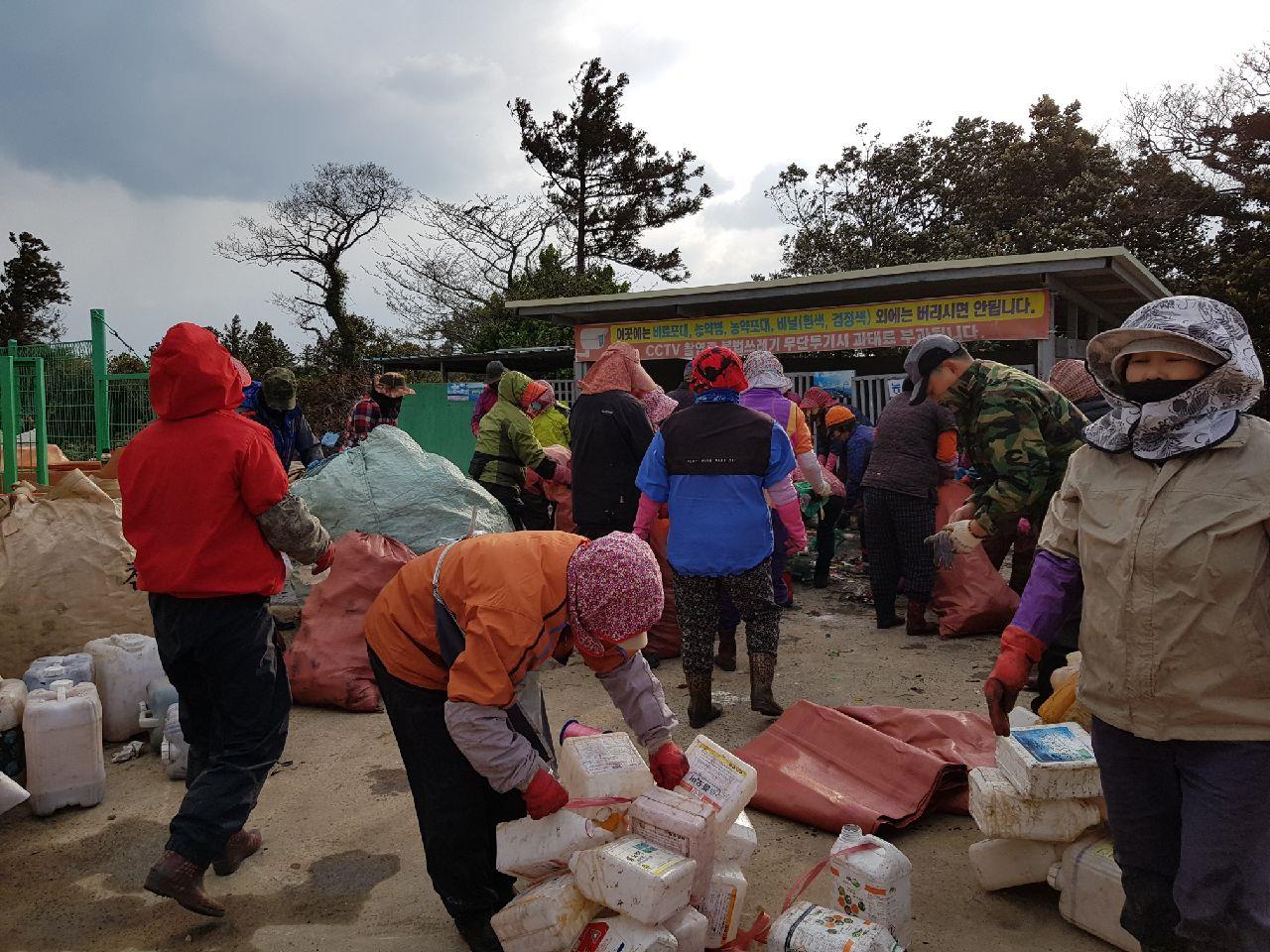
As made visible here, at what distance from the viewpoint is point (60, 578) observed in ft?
15.6

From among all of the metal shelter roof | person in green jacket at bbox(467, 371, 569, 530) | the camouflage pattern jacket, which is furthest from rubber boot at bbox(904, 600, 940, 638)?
the metal shelter roof

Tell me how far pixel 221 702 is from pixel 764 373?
163 inches

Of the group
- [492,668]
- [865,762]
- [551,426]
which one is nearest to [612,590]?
[492,668]

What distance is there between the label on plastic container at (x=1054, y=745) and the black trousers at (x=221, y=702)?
2345 mm

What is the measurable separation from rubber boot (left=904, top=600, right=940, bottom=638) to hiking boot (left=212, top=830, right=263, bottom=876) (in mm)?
4099

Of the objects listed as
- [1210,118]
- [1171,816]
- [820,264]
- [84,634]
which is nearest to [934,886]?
[1171,816]

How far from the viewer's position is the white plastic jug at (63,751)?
3.45m

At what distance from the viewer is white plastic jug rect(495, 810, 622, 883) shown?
218cm

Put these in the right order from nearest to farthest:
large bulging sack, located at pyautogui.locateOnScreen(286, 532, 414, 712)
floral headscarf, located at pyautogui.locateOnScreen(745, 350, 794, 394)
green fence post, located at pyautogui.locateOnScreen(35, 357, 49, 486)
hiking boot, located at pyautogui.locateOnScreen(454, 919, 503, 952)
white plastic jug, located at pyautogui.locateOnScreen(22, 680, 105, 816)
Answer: hiking boot, located at pyautogui.locateOnScreen(454, 919, 503, 952) < white plastic jug, located at pyautogui.locateOnScreen(22, 680, 105, 816) < large bulging sack, located at pyautogui.locateOnScreen(286, 532, 414, 712) < floral headscarf, located at pyautogui.locateOnScreen(745, 350, 794, 394) < green fence post, located at pyautogui.locateOnScreen(35, 357, 49, 486)

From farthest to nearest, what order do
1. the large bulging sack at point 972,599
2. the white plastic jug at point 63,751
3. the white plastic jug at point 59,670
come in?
the large bulging sack at point 972,599 < the white plastic jug at point 59,670 < the white plastic jug at point 63,751

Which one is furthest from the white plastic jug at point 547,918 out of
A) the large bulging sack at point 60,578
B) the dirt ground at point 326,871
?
the large bulging sack at point 60,578

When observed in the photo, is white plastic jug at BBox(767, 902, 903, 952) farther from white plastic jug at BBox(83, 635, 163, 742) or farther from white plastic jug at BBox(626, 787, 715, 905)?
white plastic jug at BBox(83, 635, 163, 742)

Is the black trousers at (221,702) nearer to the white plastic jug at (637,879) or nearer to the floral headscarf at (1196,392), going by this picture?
the white plastic jug at (637,879)

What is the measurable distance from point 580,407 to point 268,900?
321 cm
